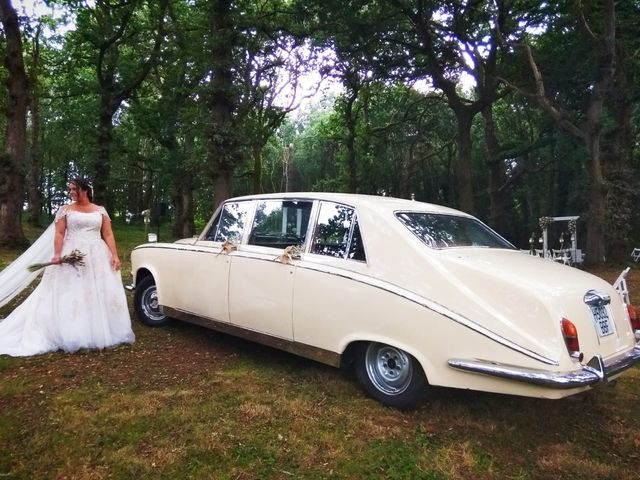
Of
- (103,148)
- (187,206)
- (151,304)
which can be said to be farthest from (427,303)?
(187,206)

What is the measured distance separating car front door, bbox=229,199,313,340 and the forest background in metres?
8.20

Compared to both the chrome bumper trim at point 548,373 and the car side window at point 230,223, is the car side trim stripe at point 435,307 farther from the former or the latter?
the car side window at point 230,223

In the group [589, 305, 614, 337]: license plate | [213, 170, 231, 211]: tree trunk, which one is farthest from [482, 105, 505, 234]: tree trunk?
[589, 305, 614, 337]: license plate

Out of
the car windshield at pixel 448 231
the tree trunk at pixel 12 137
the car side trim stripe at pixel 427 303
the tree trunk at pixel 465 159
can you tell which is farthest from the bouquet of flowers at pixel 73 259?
the tree trunk at pixel 465 159

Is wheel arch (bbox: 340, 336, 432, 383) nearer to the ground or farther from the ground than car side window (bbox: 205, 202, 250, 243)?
nearer to the ground

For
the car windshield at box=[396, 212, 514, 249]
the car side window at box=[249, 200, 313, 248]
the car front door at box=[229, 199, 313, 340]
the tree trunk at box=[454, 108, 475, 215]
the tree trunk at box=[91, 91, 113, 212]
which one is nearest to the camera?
the car windshield at box=[396, 212, 514, 249]

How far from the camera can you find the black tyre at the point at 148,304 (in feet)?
20.5

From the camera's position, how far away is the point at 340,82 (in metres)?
21.8

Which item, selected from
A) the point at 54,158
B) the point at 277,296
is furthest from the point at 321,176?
the point at 277,296

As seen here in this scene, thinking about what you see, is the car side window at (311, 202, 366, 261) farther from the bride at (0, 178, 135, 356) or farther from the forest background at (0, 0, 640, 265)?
the forest background at (0, 0, 640, 265)

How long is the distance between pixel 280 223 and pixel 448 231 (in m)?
1.66

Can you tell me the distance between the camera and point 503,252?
421cm

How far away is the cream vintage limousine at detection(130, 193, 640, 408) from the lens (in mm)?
3152

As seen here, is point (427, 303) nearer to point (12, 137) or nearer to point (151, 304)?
point (151, 304)
